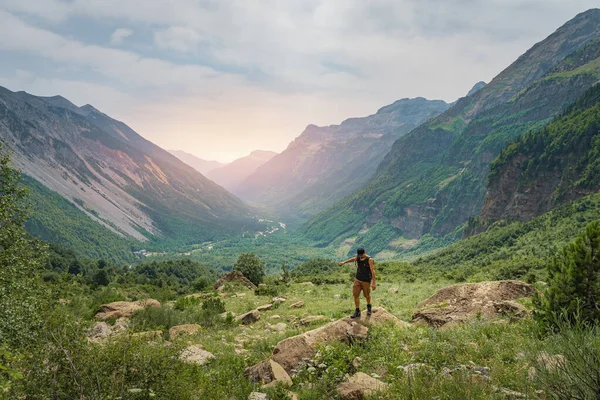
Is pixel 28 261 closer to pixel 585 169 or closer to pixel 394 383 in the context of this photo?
pixel 394 383

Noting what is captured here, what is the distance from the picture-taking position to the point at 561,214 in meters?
61.4

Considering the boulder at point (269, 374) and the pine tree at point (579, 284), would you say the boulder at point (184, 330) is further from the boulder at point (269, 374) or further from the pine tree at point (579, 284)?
the pine tree at point (579, 284)

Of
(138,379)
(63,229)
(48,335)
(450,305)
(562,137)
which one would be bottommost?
(63,229)

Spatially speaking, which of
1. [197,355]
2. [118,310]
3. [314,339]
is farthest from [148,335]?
[118,310]

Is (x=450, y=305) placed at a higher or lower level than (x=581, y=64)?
lower

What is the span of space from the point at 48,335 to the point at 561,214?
80.8 m

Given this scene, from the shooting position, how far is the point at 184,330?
14.4 metres

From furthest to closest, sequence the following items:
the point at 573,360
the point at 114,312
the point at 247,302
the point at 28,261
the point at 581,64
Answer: the point at 581,64
the point at 247,302
the point at 114,312
the point at 28,261
the point at 573,360

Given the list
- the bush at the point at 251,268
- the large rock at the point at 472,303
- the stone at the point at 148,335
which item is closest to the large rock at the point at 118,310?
the stone at the point at 148,335

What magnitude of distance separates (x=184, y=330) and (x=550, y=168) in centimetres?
10698

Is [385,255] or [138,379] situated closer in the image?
[138,379]

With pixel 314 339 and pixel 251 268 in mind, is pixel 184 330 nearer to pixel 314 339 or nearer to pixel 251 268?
pixel 314 339

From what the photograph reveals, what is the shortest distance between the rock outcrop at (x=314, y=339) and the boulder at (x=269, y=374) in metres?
0.16

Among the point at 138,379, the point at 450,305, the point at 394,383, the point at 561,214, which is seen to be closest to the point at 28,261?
the point at 138,379
